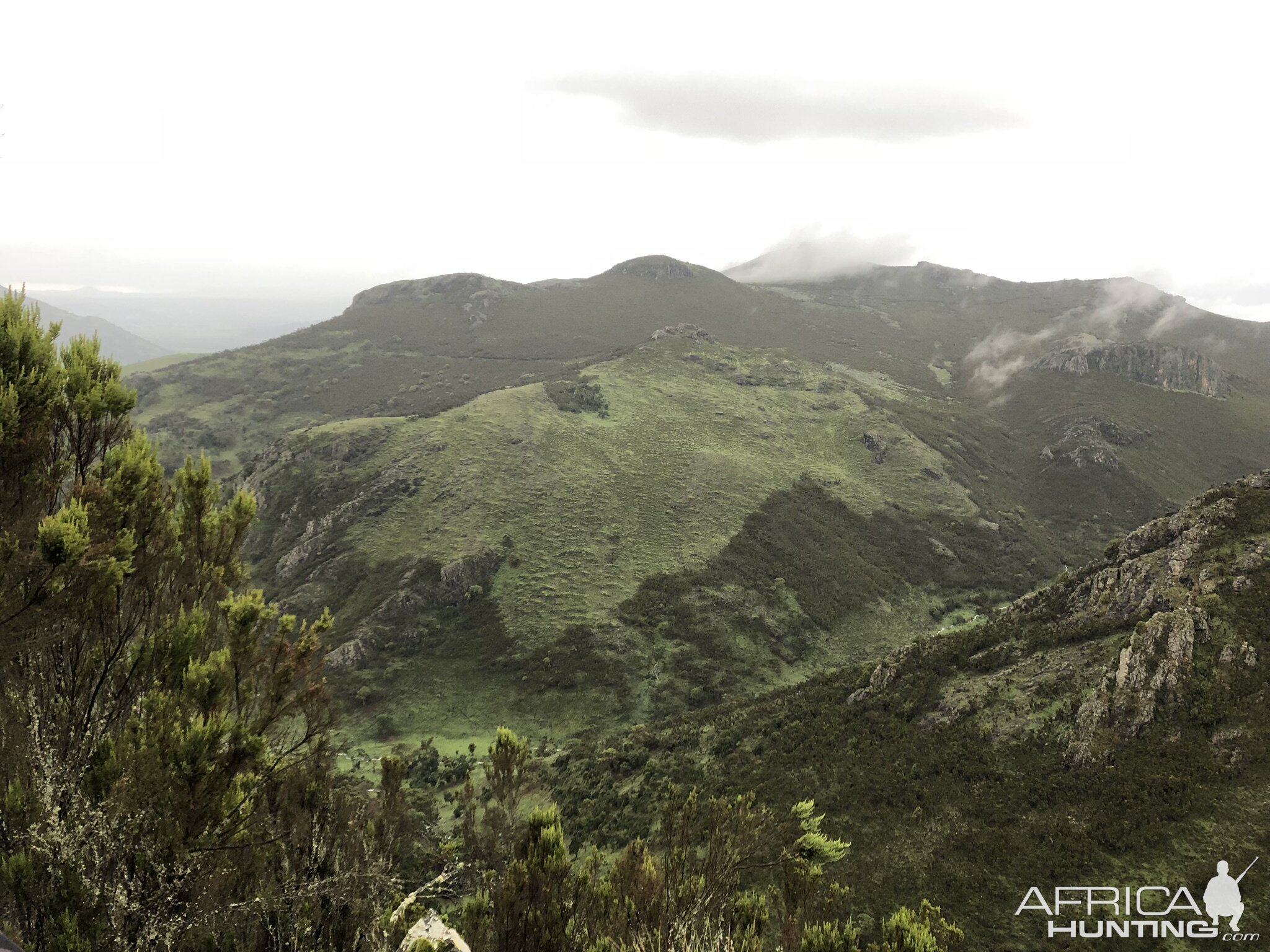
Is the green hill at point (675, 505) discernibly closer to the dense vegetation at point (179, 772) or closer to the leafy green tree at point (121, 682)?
the dense vegetation at point (179, 772)

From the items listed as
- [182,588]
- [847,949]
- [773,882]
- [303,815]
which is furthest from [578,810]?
[182,588]

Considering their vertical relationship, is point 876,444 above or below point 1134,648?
above

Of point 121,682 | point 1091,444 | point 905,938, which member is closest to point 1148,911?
point 905,938

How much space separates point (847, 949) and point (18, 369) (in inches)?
574

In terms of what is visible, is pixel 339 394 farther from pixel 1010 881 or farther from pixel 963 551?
pixel 1010 881

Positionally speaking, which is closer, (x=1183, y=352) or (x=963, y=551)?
(x=963, y=551)

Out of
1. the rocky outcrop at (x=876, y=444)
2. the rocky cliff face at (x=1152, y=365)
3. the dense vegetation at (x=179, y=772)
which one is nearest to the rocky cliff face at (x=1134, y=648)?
the dense vegetation at (x=179, y=772)

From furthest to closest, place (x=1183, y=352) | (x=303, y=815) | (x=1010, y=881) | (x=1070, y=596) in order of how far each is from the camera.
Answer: (x=1183, y=352), (x=1070, y=596), (x=1010, y=881), (x=303, y=815)

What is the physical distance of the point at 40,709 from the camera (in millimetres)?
7516

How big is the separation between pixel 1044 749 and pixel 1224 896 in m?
8.43

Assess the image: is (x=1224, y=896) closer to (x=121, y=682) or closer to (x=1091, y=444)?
(x=121, y=682)

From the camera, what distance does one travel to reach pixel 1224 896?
16.8m

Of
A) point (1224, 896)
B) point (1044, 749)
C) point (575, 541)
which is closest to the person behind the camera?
point (1224, 896)

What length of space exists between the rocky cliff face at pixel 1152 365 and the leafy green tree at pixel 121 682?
19185cm
